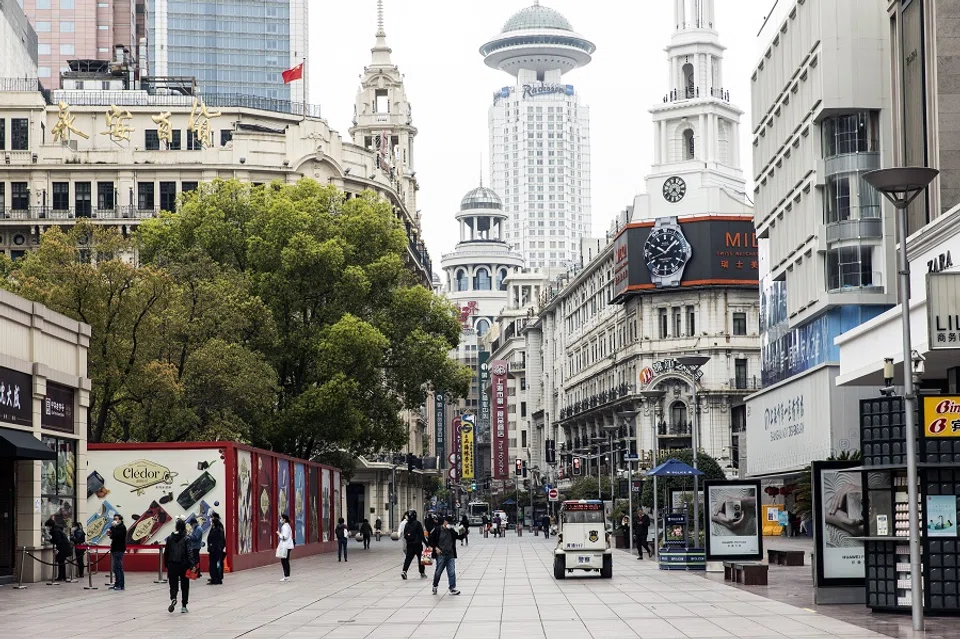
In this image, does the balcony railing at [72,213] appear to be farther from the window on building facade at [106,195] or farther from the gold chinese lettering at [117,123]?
the gold chinese lettering at [117,123]

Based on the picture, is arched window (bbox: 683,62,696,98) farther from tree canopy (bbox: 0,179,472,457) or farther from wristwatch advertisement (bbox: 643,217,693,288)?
tree canopy (bbox: 0,179,472,457)

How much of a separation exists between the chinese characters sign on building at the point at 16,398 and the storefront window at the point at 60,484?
157 cm

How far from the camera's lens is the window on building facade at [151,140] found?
93.0 metres

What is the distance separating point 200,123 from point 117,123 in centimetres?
492

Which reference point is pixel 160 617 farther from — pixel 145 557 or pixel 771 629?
pixel 145 557

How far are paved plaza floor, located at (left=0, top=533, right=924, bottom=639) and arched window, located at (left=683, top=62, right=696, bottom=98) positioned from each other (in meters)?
85.7

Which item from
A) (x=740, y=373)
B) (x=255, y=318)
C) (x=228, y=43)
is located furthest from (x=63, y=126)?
(x=228, y=43)

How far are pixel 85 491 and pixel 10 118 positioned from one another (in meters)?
53.0

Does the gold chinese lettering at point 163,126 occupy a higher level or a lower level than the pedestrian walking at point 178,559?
higher

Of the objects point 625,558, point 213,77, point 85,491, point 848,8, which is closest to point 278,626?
point 85,491

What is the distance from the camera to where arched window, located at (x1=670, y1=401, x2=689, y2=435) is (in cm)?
10850

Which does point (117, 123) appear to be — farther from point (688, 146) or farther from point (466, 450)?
point (466, 450)

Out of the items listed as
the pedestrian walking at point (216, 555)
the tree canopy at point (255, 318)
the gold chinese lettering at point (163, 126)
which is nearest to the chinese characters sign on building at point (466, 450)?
the gold chinese lettering at point (163, 126)

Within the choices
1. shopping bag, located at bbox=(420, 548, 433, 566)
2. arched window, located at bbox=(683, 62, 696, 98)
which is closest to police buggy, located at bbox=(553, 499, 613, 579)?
shopping bag, located at bbox=(420, 548, 433, 566)
